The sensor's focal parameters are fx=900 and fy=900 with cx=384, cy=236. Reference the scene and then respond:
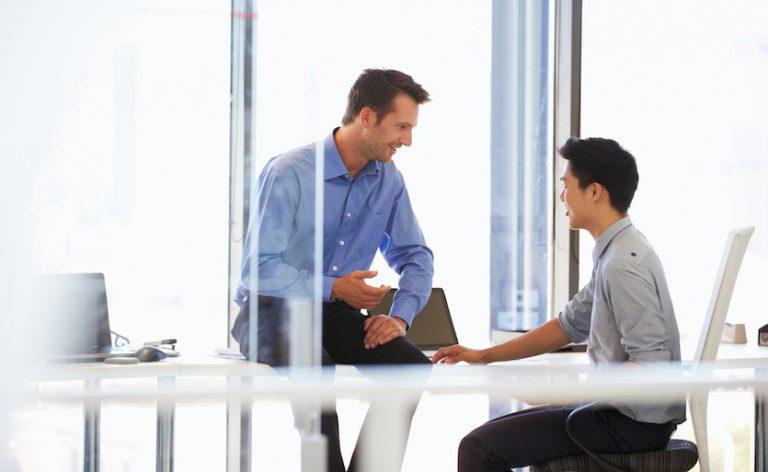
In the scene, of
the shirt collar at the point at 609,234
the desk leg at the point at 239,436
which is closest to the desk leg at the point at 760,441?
the shirt collar at the point at 609,234

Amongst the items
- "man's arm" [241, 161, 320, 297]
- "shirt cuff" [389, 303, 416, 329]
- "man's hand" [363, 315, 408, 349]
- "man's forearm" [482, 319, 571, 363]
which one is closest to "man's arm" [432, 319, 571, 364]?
"man's forearm" [482, 319, 571, 363]

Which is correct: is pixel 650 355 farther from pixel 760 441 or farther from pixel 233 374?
pixel 760 441

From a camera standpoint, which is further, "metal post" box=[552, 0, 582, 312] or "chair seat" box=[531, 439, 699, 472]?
"metal post" box=[552, 0, 582, 312]

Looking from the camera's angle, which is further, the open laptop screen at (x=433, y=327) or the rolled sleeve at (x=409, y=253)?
the open laptop screen at (x=433, y=327)

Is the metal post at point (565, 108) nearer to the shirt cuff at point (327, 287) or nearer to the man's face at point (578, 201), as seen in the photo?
the man's face at point (578, 201)

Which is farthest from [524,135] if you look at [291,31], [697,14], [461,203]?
[291,31]

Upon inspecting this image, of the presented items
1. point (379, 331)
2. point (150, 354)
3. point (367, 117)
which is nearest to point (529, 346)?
point (379, 331)

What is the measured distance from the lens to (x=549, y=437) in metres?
1.80

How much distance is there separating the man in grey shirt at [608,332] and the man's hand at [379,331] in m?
0.27

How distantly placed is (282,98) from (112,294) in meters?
0.64

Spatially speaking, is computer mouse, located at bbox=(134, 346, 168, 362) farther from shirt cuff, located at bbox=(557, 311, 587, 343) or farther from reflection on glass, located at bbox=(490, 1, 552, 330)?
reflection on glass, located at bbox=(490, 1, 552, 330)

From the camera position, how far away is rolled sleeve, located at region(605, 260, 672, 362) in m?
1.71

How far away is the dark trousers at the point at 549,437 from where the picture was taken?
5.77 ft

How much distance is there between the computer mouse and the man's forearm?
777 mm
